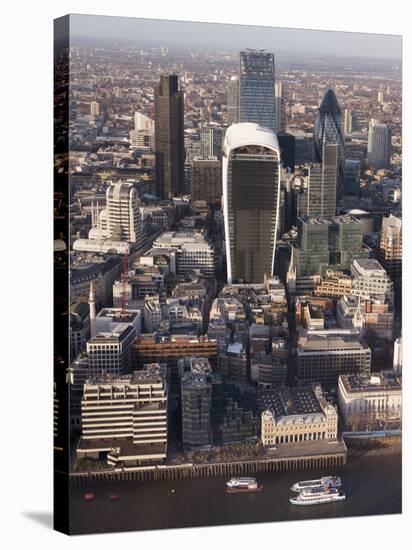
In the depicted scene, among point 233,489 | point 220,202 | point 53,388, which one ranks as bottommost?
point 233,489

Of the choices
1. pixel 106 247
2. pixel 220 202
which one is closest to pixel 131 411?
pixel 106 247

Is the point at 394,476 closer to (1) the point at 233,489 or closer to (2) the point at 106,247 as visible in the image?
(1) the point at 233,489

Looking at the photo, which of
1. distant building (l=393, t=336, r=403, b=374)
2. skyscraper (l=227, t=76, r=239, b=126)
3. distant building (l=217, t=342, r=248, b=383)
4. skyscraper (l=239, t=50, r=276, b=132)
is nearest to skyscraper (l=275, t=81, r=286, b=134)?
skyscraper (l=239, t=50, r=276, b=132)

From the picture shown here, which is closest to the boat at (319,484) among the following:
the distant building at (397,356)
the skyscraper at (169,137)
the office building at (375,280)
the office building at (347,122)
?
the distant building at (397,356)

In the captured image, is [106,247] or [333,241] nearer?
[106,247]

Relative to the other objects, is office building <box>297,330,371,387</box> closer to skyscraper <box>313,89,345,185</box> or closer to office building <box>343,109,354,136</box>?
skyscraper <box>313,89,345,185</box>

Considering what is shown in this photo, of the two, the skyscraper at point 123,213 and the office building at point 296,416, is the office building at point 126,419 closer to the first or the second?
the office building at point 296,416

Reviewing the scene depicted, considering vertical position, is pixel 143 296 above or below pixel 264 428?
above
